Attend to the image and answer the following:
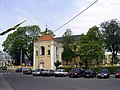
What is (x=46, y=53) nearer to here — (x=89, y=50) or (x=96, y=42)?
(x=89, y=50)

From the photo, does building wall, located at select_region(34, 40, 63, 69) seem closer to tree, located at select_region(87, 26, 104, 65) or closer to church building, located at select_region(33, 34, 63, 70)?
church building, located at select_region(33, 34, 63, 70)

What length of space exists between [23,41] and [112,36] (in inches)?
1213

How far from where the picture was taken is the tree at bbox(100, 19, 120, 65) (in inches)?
3701

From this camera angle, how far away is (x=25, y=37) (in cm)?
10281

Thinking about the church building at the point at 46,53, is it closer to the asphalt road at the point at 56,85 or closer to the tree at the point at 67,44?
the tree at the point at 67,44

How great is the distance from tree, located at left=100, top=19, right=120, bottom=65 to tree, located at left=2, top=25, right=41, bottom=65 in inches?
973

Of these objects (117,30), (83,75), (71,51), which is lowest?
(83,75)

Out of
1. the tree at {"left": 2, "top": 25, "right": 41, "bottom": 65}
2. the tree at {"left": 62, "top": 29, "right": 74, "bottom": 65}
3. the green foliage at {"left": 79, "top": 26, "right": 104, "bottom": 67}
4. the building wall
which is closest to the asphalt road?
the green foliage at {"left": 79, "top": 26, "right": 104, "bottom": 67}

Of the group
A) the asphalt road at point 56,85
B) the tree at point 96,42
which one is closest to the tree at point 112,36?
the tree at point 96,42

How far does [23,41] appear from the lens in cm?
10194

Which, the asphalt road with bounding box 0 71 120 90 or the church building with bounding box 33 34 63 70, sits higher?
the church building with bounding box 33 34 63 70

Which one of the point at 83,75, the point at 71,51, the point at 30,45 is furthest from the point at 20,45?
the point at 83,75

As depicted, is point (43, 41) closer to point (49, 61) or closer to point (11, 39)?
Result: point (49, 61)

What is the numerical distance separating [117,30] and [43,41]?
2597 centimetres
